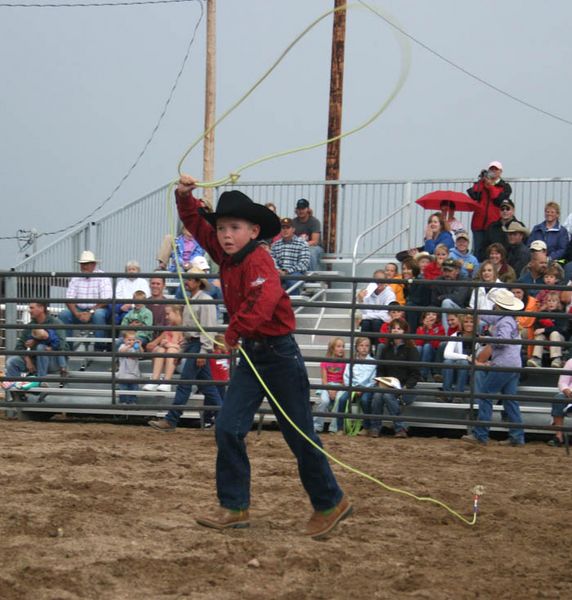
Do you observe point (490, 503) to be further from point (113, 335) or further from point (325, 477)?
point (113, 335)

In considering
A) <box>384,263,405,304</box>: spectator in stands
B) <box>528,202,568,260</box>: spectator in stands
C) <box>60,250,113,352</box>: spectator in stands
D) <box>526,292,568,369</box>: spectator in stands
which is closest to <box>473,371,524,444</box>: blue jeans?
<box>526,292,568,369</box>: spectator in stands

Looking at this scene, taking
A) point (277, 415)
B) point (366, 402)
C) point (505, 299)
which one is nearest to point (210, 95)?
point (366, 402)

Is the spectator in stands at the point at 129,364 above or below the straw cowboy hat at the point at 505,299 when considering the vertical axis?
below

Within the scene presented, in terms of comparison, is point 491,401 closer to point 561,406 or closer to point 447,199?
point 561,406

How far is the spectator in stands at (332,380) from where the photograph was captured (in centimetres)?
1013

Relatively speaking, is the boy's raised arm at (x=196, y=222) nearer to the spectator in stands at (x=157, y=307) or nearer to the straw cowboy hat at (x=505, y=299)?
the straw cowboy hat at (x=505, y=299)

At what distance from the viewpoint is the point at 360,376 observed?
10164 mm

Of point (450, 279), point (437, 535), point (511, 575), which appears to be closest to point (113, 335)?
point (450, 279)

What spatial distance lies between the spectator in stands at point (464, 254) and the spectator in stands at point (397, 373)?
1422 millimetres

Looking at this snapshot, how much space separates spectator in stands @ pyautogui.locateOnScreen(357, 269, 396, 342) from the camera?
10.6 metres

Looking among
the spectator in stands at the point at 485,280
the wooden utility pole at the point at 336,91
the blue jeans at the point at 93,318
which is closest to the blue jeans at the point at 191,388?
the blue jeans at the point at 93,318

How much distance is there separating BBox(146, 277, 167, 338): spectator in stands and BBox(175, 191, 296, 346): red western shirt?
4.80 meters

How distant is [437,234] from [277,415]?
6.67m

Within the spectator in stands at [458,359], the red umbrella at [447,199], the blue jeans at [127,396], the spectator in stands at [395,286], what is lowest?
the blue jeans at [127,396]
